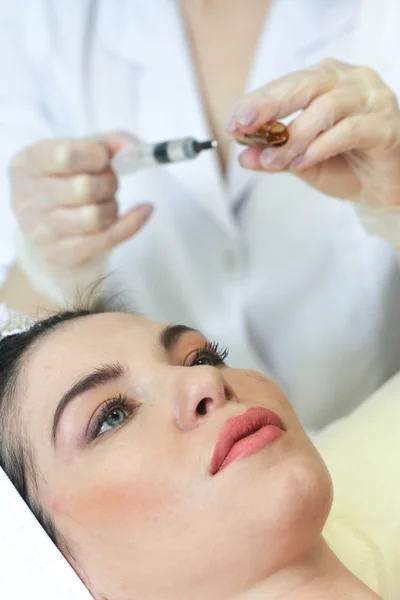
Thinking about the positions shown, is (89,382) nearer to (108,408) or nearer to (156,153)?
(108,408)

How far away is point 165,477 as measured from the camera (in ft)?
1.91

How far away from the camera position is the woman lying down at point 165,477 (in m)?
0.57

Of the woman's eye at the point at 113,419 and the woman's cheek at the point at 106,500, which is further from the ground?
the woman's eye at the point at 113,419

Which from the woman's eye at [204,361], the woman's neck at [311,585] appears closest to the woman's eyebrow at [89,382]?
the woman's eye at [204,361]

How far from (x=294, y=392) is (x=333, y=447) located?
0.21 metres

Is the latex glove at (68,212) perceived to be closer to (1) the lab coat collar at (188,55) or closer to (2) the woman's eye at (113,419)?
(1) the lab coat collar at (188,55)

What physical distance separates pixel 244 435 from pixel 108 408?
0.49 feet

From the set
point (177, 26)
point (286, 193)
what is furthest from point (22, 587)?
point (177, 26)

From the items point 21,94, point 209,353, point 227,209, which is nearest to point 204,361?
point 209,353

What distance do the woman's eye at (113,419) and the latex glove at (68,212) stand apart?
38cm

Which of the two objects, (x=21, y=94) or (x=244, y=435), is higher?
(x=21, y=94)

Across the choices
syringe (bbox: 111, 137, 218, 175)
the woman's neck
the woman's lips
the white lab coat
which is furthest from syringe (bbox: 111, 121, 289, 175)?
the woman's neck

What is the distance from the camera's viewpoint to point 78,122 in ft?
3.84

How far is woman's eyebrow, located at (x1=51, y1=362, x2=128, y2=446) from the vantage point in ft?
2.11
